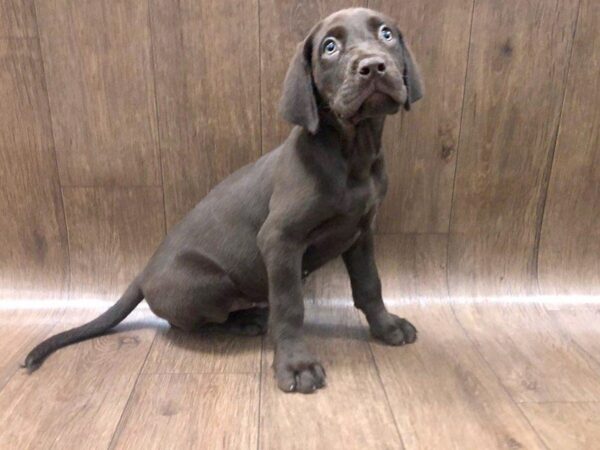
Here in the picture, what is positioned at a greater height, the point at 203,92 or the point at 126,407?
the point at 203,92

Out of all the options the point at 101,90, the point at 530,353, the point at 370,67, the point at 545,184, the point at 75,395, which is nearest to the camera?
the point at 370,67

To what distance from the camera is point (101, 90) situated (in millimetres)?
1583

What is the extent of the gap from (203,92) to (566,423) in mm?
1276

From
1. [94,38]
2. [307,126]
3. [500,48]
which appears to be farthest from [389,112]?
[94,38]

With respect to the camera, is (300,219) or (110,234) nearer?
(300,219)

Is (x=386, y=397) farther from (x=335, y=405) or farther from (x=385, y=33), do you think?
(x=385, y=33)

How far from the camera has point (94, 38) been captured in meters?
1.54

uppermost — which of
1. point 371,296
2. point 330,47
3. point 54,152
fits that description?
point 330,47

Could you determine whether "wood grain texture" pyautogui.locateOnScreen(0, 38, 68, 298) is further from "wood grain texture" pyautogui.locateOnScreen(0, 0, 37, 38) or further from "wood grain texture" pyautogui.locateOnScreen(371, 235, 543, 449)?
"wood grain texture" pyautogui.locateOnScreen(371, 235, 543, 449)

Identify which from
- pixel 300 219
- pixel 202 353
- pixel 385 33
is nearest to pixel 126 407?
pixel 202 353

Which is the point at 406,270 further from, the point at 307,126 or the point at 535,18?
the point at 535,18

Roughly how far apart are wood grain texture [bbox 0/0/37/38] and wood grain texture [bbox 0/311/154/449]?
2.97 feet

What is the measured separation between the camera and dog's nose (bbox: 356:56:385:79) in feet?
3.62

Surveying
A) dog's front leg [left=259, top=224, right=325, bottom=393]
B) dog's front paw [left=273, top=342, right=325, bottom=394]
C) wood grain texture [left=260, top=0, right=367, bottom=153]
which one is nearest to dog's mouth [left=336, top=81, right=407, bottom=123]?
dog's front leg [left=259, top=224, right=325, bottom=393]
